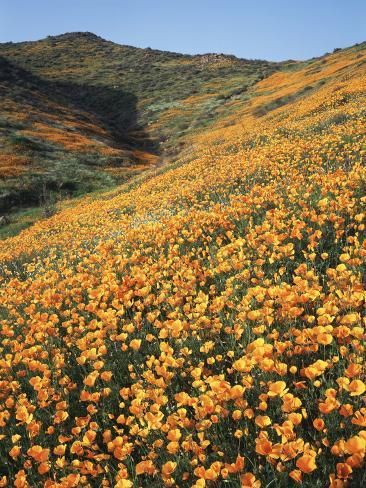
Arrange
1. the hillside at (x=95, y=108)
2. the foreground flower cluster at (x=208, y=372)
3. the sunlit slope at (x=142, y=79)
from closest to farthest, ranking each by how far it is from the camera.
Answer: the foreground flower cluster at (x=208, y=372) → the hillside at (x=95, y=108) → the sunlit slope at (x=142, y=79)

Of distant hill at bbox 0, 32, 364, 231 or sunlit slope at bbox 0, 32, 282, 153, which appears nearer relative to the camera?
distant hill at bbox 0, 32, 364, 231

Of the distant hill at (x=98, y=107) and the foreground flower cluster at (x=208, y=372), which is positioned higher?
the distant hill at (x=98, y=107)

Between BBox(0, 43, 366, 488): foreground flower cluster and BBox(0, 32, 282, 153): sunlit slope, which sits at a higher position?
BBox(0, 32, 282, 153): sunlit slope

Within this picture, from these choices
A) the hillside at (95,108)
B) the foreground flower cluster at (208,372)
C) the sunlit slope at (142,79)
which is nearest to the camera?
the foreground flower cluster at (208,372)

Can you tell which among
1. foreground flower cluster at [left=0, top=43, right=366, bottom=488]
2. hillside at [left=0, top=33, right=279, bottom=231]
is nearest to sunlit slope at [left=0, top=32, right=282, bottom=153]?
hillside at [left=0, top=33, right=279, bottom=231]

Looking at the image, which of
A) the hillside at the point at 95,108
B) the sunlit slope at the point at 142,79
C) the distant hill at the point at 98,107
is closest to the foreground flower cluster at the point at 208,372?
the distant hill at the point at 98,107

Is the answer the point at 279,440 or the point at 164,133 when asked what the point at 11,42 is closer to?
the point at 164,133

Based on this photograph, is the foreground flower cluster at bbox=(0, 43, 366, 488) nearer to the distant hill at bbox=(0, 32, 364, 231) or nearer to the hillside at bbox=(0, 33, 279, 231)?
the distant hill at bbox=(0, 32, 364, 231)

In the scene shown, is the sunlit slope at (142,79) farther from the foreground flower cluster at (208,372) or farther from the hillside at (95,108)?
the foreground flower cluster at (208,372)

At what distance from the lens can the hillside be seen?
1303 inches

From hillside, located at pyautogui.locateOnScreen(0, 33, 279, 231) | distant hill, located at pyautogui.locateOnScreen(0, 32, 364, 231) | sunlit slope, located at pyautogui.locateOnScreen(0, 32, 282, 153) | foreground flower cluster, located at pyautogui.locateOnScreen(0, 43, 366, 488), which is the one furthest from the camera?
sunlit slope, located at pyautogui.locateOnScreen(0, 32, 282, 153)

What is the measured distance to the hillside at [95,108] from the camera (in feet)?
109

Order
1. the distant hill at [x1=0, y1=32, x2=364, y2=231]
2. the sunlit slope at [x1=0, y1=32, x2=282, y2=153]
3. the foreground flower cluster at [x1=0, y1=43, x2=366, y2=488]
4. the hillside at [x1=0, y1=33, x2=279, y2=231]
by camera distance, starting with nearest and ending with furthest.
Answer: the foreground flower cluster at [x1=0, y1=43, x2=366, y2=488] → the hillside at [x1=0, y1=33, x2=279, y2=231] → the distant hill at [x1=0, y1=32, x2=364, y2=231] → the sunlit slope at [x1=0, y1=32, x2=282, y2=153]

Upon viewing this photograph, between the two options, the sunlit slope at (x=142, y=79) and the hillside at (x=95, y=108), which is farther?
the sunlit slope at (x=142, y=79)
